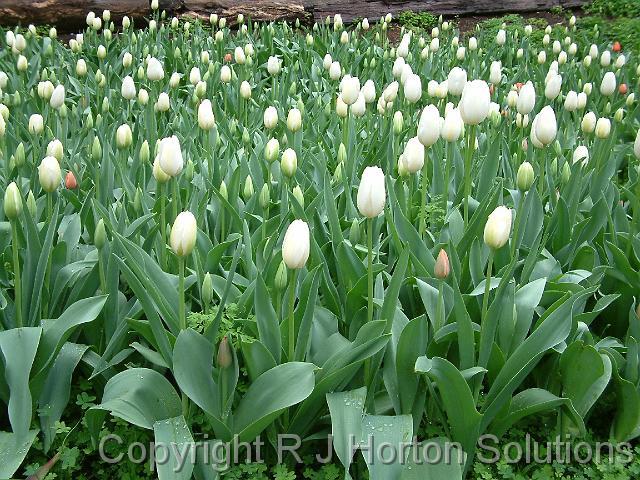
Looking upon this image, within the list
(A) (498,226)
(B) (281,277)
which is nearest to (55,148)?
(B) (281,277)

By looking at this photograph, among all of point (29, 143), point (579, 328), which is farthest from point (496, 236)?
point (29, 143)

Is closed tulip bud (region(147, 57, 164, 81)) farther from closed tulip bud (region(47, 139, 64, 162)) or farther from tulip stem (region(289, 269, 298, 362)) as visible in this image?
tulip stem (region(289, 269, 298, 362))

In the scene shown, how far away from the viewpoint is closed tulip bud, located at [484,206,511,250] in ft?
5.78

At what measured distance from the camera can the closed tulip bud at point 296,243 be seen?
161 centimetres

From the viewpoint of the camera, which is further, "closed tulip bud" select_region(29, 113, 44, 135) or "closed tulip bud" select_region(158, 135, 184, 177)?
"closed tulip bud" select_region(29, 113, 44, 135)

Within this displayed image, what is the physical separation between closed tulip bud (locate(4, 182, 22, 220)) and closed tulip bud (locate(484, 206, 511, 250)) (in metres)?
1.26

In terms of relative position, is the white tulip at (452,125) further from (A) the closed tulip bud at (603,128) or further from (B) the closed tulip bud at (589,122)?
(B) the closed tulip bud at (589,122)

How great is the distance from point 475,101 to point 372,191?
23.0 inches

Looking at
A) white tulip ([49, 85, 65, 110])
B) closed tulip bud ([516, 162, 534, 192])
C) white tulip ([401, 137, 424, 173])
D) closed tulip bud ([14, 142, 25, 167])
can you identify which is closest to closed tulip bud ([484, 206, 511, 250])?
closed tulip bud ([516, 162, 534, 192])

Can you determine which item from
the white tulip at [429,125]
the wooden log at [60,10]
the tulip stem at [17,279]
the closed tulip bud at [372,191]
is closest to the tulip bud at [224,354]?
the closed tulip bud at [372,191]

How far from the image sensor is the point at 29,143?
344 cm

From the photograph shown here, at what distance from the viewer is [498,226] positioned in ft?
5.79

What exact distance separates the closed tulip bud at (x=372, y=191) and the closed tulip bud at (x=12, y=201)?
0.93 m

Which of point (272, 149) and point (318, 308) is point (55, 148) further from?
point (318, 308)
